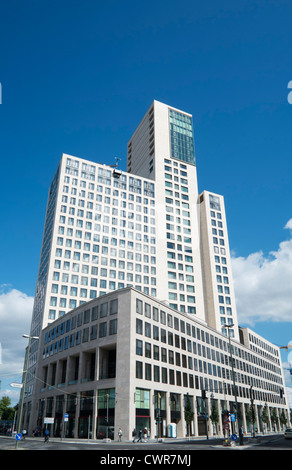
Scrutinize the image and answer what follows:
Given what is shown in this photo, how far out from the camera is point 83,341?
60.2 metres

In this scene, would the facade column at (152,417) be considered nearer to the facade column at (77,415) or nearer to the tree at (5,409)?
the facade column at (77,415)

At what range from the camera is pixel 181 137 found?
119875mm

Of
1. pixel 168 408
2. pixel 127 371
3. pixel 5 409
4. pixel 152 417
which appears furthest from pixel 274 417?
pixel 5 409

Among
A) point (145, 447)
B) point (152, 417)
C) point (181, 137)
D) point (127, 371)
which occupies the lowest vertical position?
point (145, 447)

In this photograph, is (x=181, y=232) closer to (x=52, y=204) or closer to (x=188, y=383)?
(x=52, y=204)

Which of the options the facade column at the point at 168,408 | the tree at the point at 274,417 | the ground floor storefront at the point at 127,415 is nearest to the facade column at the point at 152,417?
the ground floor storefront at the point at 127,415

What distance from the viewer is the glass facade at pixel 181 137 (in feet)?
381

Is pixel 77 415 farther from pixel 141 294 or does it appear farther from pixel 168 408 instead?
pixel 141 294

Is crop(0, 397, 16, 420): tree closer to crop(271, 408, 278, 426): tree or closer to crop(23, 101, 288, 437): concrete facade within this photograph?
crop(23, 101, 288, 437): concrete facade

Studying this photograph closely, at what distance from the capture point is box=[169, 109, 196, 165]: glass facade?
381ft

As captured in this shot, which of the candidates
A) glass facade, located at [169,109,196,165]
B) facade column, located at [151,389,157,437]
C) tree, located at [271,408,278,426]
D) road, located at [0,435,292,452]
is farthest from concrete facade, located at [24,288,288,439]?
glass facade, located at [169,109,196,165]

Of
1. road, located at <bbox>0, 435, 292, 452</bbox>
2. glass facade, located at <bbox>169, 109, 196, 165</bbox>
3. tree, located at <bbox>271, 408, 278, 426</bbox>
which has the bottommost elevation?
road, located at <bbox>0, 435, 292, 452</bbox>

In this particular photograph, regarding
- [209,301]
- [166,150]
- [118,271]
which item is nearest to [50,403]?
[118,271]

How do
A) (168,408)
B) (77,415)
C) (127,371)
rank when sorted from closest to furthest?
(127,371)
(77,415)
(168,408)
